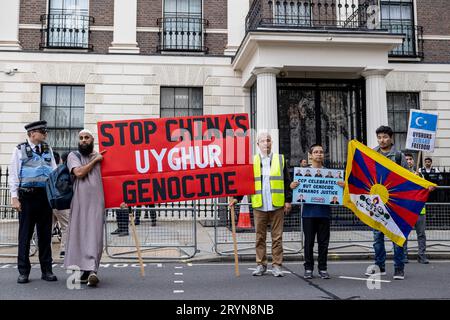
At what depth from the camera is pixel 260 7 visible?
13.5 metres

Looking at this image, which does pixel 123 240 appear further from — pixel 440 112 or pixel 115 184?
pixel 440 112

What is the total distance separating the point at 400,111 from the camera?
15.9 meters

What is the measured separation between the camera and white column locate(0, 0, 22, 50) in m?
14.7

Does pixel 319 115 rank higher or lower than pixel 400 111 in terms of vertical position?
lower

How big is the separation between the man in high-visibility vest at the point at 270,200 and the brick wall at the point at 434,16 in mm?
12022

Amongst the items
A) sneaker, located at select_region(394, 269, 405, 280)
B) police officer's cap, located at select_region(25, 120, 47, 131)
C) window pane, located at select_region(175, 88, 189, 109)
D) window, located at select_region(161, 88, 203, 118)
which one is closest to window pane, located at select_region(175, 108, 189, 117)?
window, located at select_region(161, 88, 203, 118)

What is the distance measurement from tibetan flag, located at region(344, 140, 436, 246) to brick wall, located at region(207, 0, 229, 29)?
33.0 feet

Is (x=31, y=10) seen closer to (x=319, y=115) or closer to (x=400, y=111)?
(x=319, y=115)

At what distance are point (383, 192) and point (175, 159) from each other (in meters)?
3.06

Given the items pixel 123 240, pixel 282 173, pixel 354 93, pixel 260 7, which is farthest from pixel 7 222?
pixel 354 93

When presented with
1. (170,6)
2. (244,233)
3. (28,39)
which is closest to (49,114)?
(28,39)

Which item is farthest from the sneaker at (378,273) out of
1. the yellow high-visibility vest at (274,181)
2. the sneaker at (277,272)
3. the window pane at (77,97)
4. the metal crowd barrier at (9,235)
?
the window pane at (77,97)

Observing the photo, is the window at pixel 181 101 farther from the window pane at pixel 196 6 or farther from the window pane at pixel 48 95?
the window pane at pixel 48 95

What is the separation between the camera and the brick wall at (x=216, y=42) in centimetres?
1544
